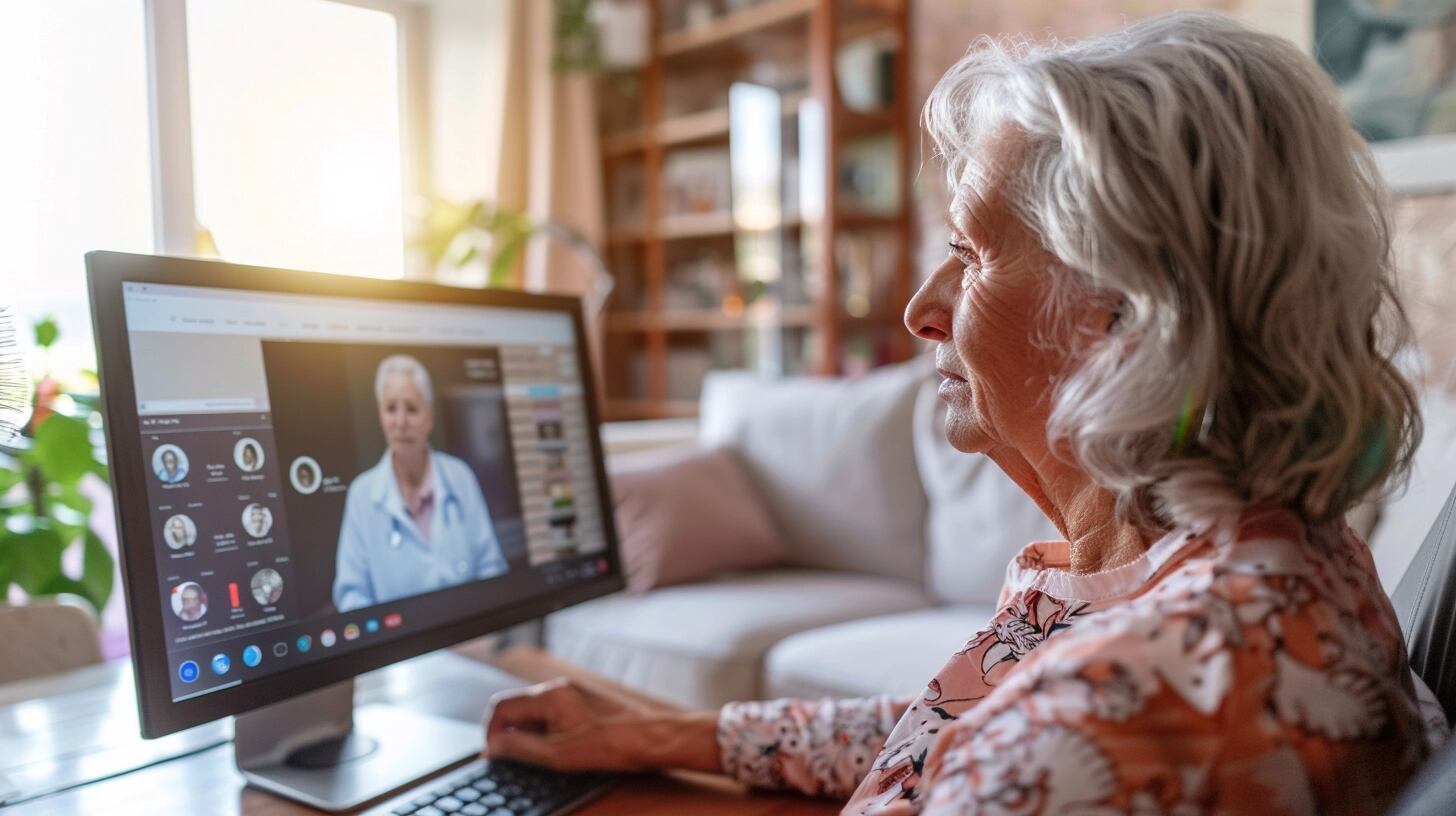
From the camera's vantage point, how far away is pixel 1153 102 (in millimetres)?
567

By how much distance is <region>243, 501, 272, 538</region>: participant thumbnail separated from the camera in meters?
0.83

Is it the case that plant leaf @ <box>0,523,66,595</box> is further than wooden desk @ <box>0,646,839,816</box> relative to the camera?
Yes

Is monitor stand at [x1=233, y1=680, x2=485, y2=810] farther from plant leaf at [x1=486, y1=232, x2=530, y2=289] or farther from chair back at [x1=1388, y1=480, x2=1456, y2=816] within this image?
plant leaf at [x1=486, y1=232, x2=530, y2=289]

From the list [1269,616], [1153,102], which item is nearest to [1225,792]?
[1269,616]

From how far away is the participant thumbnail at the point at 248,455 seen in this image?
2.74ft

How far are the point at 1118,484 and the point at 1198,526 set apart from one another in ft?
0.15

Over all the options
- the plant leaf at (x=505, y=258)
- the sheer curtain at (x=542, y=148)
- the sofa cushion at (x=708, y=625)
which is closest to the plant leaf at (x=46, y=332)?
the sofa cushion at (x=708, y=625)

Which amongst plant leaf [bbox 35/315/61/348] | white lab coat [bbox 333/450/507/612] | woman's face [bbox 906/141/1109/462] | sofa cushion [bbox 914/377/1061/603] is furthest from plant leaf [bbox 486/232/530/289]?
woman's face [bbox 906/141/1109/462]

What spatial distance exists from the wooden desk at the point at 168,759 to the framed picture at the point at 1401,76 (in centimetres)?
233

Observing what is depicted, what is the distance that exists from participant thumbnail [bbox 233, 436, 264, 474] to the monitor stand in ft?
0.74

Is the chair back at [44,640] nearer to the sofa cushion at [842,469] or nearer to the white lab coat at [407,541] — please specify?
the white lab coat at [407,541]

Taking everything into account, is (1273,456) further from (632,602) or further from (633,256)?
(633,256)

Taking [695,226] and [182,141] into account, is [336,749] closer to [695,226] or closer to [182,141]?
[182,141]

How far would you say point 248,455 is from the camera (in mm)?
843
